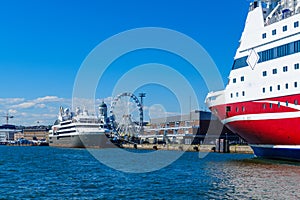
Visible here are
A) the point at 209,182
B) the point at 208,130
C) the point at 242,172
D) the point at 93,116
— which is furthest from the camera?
the point at 93,116

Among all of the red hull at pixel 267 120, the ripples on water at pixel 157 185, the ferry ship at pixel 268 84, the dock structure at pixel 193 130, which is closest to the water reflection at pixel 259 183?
the ripples on water at pixel 157 185

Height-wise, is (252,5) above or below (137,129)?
above

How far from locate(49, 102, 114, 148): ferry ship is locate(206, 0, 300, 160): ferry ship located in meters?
64.9

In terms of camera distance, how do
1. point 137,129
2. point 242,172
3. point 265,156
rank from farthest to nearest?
point 137,129 < point 265,156 < point 242,172

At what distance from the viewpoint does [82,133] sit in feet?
343

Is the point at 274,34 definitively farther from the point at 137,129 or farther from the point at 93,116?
the point at 137,129

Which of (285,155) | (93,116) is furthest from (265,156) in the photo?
(93,116)

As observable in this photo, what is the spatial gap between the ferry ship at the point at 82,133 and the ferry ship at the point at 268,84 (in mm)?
64910

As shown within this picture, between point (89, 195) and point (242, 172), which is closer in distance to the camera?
point (89, 195)

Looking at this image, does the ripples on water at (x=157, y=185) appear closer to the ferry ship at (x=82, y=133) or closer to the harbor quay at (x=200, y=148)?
the harbor quay at (x=200, y=148)

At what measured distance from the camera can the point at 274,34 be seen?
37.1 m

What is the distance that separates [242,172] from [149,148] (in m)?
73.2

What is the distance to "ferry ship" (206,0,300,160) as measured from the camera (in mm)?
34000

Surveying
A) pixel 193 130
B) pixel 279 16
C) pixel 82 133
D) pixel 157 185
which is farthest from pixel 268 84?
pixel 82 133
